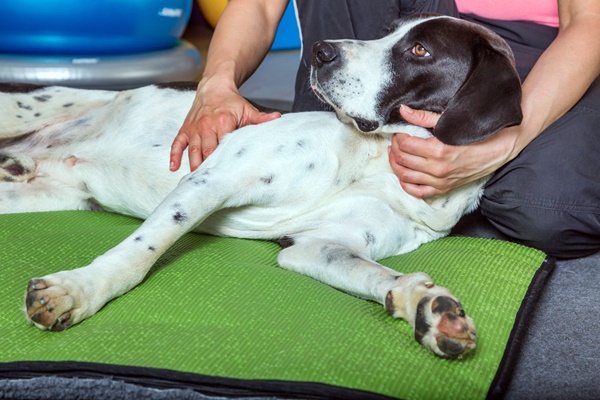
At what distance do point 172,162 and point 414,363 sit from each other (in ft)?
3.48

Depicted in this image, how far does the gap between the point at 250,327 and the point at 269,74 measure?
490 cm

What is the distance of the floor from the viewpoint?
5.37m

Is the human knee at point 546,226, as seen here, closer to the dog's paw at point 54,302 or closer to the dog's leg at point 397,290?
the dog's leg at point 397,290

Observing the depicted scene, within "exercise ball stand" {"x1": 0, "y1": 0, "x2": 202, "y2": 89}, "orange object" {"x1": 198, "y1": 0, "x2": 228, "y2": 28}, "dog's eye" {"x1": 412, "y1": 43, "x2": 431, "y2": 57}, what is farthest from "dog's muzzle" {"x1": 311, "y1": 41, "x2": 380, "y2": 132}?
"orange object" {"x1": 198, "y1": 0, "x2": 228, "y2": 28}

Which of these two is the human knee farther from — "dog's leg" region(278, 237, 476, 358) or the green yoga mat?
"dog's leg" region(278, 237, 476, 358)

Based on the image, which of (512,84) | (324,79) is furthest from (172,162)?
(512,84)

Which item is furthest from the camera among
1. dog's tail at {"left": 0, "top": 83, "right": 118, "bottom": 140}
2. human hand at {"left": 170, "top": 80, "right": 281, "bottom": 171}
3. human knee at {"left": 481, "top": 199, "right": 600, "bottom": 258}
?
dog's tail at {"left": 0, "top": 83, "right": 118, "bottom": 140}

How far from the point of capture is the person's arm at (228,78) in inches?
88.7

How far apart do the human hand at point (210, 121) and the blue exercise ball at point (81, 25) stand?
6.88 feet

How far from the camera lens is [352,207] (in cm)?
214

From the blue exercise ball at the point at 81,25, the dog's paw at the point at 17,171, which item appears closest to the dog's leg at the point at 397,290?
the dog's paw at the point at 17,171

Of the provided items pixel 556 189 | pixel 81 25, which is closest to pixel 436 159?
pixel 556 189

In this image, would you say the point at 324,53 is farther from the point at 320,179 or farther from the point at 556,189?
the point at 556,189

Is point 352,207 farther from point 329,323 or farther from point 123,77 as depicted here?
point 123,77
